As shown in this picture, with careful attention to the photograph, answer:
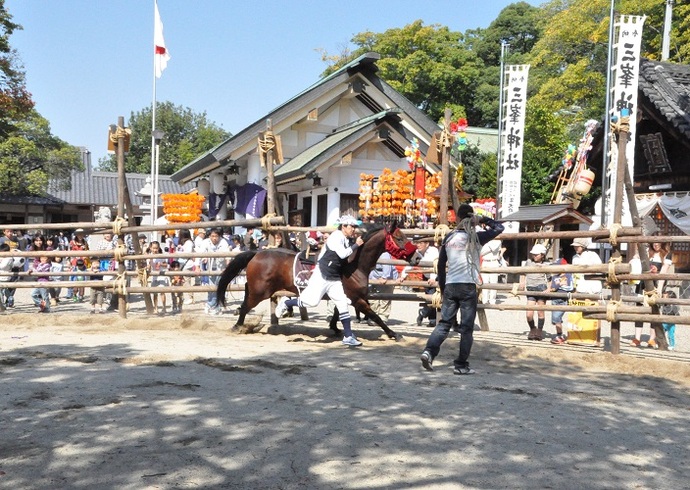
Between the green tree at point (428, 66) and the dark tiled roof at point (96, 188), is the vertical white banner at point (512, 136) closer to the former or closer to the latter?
the green tree at point (428, 66)

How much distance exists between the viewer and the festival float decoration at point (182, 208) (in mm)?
20734

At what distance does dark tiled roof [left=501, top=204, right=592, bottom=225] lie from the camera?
19.9m

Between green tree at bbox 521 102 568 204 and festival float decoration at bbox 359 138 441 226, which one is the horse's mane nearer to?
festival float decoration at bbox 359 138 441 226

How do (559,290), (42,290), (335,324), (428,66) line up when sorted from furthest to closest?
(428,66) → (42,290) → (559,290) → (335,324)

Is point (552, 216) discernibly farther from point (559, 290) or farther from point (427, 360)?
point (427, 360)

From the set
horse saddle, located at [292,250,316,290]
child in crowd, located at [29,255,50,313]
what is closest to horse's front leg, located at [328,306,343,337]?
horse saddle, located at [292,250,316,290]

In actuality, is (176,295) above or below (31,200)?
below

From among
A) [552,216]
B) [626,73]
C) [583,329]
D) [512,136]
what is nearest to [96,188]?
[512,136]

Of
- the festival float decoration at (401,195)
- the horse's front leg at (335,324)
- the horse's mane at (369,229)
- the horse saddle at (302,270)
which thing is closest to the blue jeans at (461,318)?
the horse's mane at (369,229)

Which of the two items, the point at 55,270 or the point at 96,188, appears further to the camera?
the point at 96,188

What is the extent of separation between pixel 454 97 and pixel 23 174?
23339 mm

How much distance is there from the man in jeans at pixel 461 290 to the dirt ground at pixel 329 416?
9.9 inches

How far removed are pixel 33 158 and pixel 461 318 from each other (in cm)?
3096

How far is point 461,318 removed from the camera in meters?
7.01
